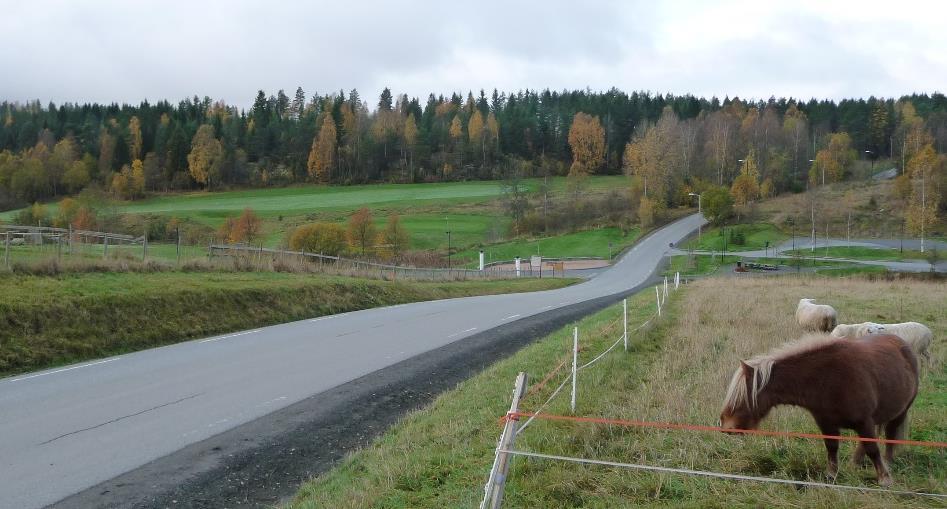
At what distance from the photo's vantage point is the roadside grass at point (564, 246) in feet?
273

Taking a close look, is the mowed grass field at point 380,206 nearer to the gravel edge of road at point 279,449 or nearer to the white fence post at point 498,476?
the gravel edge of road at point 279,449

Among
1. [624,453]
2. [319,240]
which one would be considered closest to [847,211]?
[319,240]

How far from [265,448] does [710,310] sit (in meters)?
15.9

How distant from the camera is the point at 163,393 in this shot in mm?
11359

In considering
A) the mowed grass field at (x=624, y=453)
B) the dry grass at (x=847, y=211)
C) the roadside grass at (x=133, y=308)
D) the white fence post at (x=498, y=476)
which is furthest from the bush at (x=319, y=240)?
the dry grass at (x=847, y=211)

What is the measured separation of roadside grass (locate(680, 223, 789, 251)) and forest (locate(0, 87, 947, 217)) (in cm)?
1058

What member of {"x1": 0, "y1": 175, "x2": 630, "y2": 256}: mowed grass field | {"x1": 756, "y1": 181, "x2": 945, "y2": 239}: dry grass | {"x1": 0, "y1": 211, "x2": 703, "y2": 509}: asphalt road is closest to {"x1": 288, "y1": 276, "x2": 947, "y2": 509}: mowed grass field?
{"x1": 0, "y1": 211, "x2": 703, "y2": 509}: asphalt road

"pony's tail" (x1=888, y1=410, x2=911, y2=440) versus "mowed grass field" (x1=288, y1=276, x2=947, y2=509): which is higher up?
"pony's tail" (x1=888, y1=410, x2=911, y2=440)

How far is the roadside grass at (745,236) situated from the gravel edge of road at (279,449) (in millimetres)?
69590

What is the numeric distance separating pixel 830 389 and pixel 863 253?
7989 cm

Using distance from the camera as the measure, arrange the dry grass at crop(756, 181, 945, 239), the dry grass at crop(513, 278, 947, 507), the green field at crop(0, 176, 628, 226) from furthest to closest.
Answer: the green field at crop(0, 176, 628, 226) < the dry grass at crop(756, 181, 945, 239) < the dry grass at crop(513, 278, 947, 507)

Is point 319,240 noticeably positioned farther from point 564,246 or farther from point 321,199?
point 321,199

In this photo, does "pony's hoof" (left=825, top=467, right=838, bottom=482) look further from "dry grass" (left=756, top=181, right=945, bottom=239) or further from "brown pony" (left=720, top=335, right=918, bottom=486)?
"dry grass" (left=756, top=181, right=945, bottom=239)

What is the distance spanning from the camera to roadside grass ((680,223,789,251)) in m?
81.8
